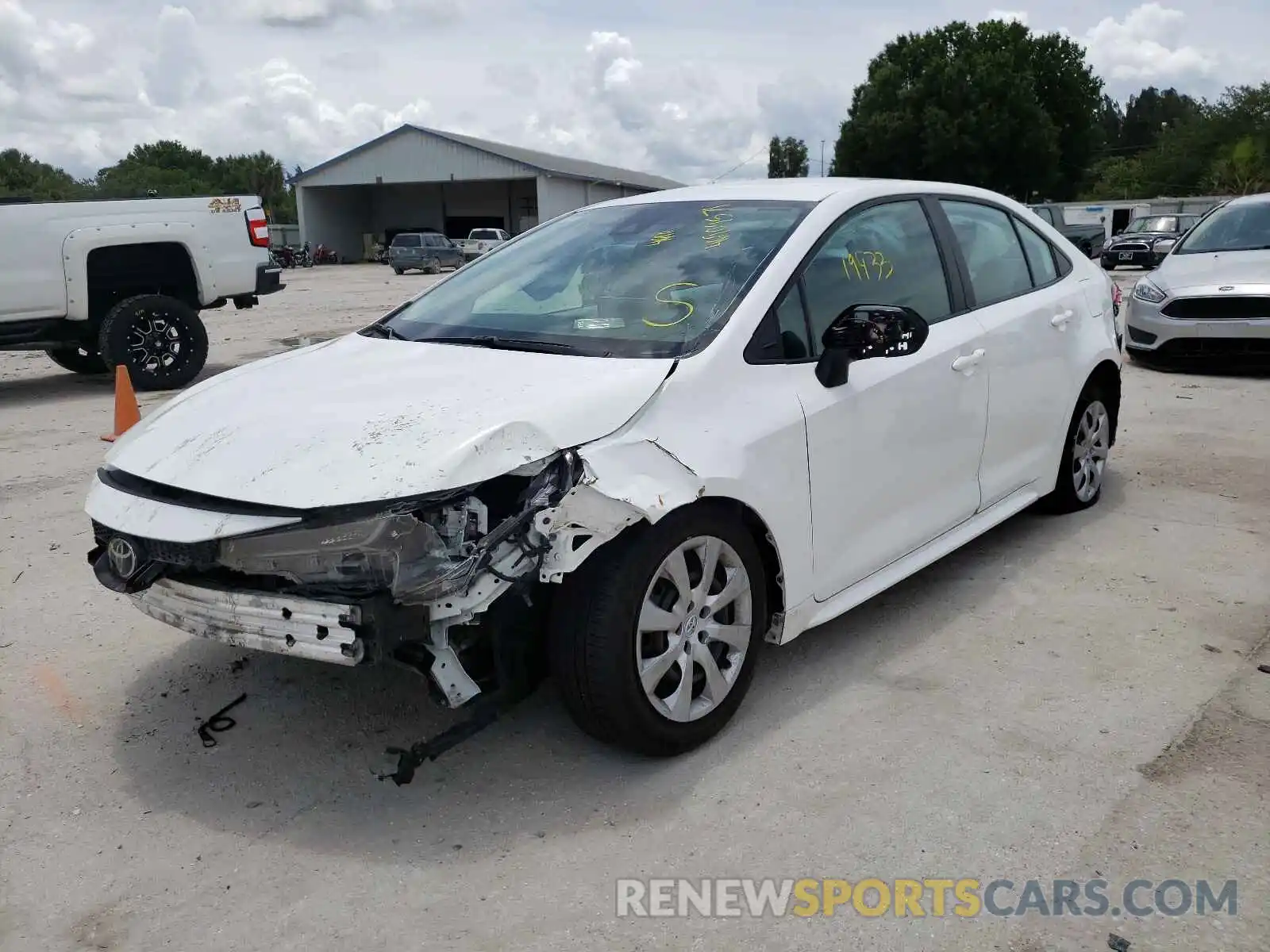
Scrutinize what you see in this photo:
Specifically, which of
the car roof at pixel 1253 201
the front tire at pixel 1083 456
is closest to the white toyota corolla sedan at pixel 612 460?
the front tire at pixel 1083 456

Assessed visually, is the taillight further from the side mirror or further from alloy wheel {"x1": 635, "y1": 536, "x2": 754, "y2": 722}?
alloy wheel {"x1": 635, "y1": 536, "x2": 754, "y2": 722}

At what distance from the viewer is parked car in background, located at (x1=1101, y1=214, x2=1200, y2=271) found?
25969 mm

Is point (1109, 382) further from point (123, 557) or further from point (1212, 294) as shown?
point (1212, 294)

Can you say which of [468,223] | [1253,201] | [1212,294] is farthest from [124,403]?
[468,223]

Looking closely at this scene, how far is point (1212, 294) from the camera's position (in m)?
9.16

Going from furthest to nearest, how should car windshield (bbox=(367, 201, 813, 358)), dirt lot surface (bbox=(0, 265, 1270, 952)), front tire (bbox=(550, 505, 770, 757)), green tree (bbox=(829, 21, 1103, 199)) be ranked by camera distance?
green tree (bbox=(829, 21, 1103, 199)), car windshield (bbox=(367, 201, 813, 358)), front tire (bbox=(550, 505, 770, 757)), dirt lot surface (bbox=(0, 265, 1270, 952))

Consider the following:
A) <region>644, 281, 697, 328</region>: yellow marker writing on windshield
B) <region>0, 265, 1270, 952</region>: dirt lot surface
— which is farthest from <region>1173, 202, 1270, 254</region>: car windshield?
<region>644, 281, 697, 328</region>: yellow marker writing on windshield

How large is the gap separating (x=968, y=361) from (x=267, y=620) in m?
2.70

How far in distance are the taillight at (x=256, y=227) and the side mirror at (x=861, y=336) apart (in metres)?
8.60

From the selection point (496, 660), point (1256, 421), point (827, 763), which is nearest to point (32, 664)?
point (496, 660)

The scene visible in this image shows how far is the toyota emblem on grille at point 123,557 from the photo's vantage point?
302 cm

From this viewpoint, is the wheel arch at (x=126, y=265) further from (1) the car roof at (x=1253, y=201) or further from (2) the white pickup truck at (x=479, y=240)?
(2) the white pickup truck at (x=479, y=240)

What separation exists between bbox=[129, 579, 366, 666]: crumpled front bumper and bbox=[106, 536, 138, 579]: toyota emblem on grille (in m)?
0.08

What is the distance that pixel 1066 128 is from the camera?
5722 centimetres
